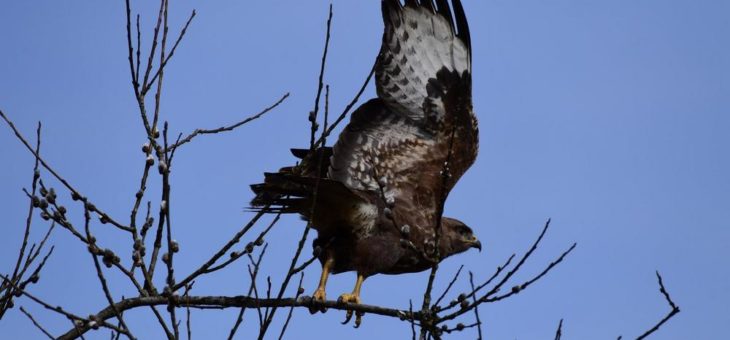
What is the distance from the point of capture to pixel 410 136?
6770 mm

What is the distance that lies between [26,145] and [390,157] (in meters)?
3.04

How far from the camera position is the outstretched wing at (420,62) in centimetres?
680

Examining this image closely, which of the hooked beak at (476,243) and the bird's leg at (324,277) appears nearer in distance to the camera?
the bird's leg at (324,277)

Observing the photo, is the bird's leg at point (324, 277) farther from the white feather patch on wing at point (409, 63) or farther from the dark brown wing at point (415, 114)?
the white feather patch on wing at point (409, 63)

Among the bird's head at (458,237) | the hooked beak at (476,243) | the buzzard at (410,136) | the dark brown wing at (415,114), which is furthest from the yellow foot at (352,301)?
the hooked beak at (476,243)

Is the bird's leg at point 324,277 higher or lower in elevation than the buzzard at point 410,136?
lower

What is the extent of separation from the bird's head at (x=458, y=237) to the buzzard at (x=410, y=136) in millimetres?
11

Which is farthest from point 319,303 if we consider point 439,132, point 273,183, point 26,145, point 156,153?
point 439,132

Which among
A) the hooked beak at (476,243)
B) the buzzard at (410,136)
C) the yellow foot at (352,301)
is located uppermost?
the buzzard at (410,136)

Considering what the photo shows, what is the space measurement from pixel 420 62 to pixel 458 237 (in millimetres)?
1414

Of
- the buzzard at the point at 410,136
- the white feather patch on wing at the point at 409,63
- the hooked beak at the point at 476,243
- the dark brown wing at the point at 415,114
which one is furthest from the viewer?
the hooked beak at the point at 476,243

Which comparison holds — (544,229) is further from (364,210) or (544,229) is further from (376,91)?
(376,91)

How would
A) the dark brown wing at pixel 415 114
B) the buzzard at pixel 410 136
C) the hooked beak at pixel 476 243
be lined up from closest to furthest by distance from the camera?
the buzzard at pixel 410 136, the dark brown wing at pixel 415 114, the hooked beak at pixel 476 243

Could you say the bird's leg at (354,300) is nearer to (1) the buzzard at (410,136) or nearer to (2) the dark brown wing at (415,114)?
(1) the buzzard at (410,136)
